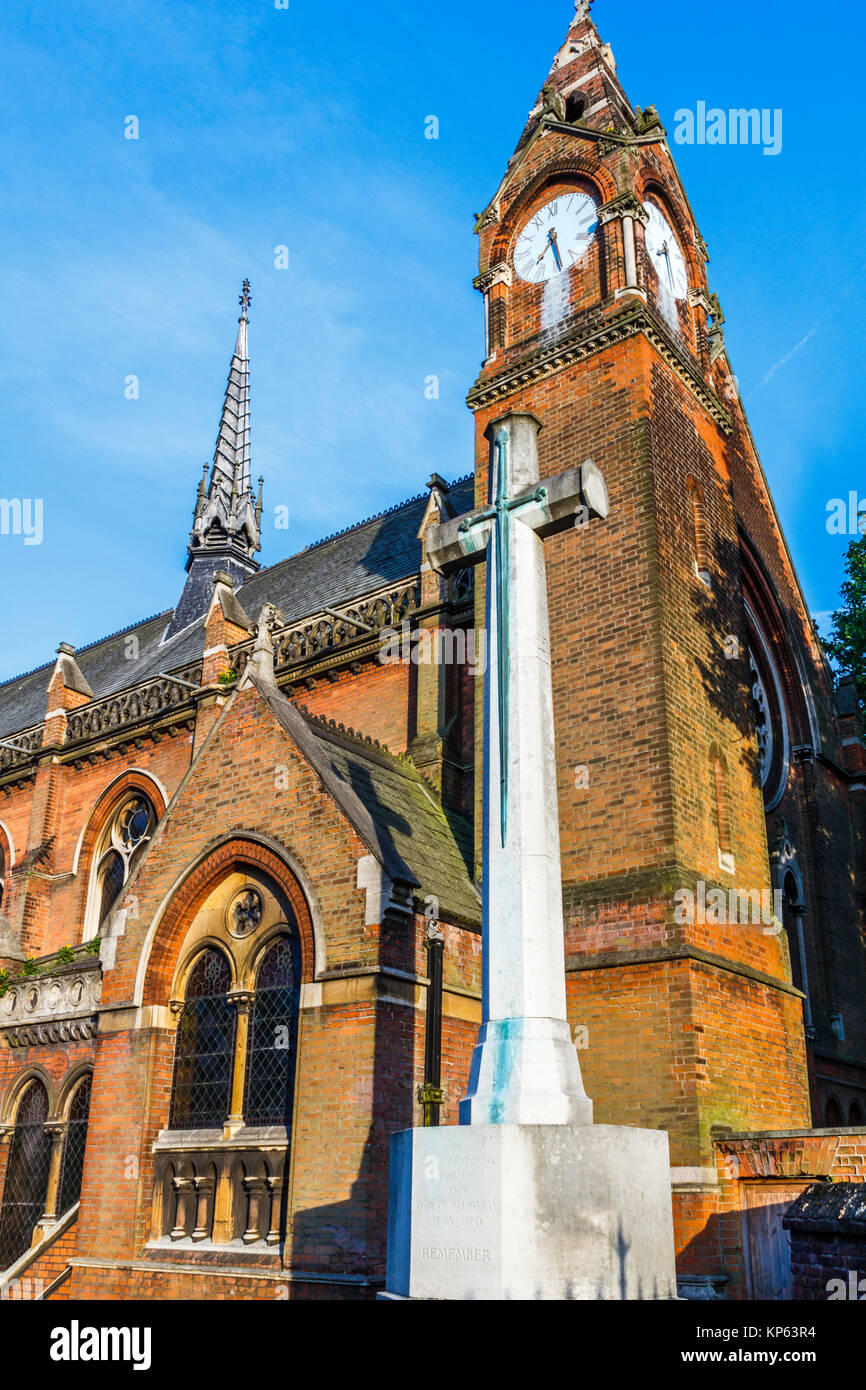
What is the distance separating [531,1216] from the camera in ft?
19.0

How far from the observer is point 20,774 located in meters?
25.8

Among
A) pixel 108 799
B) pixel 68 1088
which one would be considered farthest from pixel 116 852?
pixel 68 1088

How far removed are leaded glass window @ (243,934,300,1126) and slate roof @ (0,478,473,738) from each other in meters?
7.94

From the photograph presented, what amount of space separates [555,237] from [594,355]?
2688 mm

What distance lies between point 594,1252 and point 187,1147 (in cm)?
783

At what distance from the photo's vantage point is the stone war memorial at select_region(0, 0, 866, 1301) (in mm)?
6844

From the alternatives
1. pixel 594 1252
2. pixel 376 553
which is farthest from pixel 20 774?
pixel 594 1252

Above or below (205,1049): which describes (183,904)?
above

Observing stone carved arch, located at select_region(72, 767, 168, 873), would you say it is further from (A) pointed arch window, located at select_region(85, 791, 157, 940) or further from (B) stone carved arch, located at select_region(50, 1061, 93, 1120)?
(B) stone carved arch, located at select_region(50, 1061, 93, 1120)

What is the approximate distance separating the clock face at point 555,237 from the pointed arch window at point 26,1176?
47.0 ft

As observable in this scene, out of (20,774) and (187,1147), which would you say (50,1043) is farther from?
(20,774)

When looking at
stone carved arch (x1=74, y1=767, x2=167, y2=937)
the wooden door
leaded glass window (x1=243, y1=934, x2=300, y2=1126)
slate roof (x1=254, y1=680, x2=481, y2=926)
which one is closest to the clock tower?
the wooden door

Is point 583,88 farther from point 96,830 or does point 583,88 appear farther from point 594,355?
point 96,830

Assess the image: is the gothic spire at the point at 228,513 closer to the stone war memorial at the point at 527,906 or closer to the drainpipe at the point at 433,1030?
the stone war memorial at the point at 527,906
